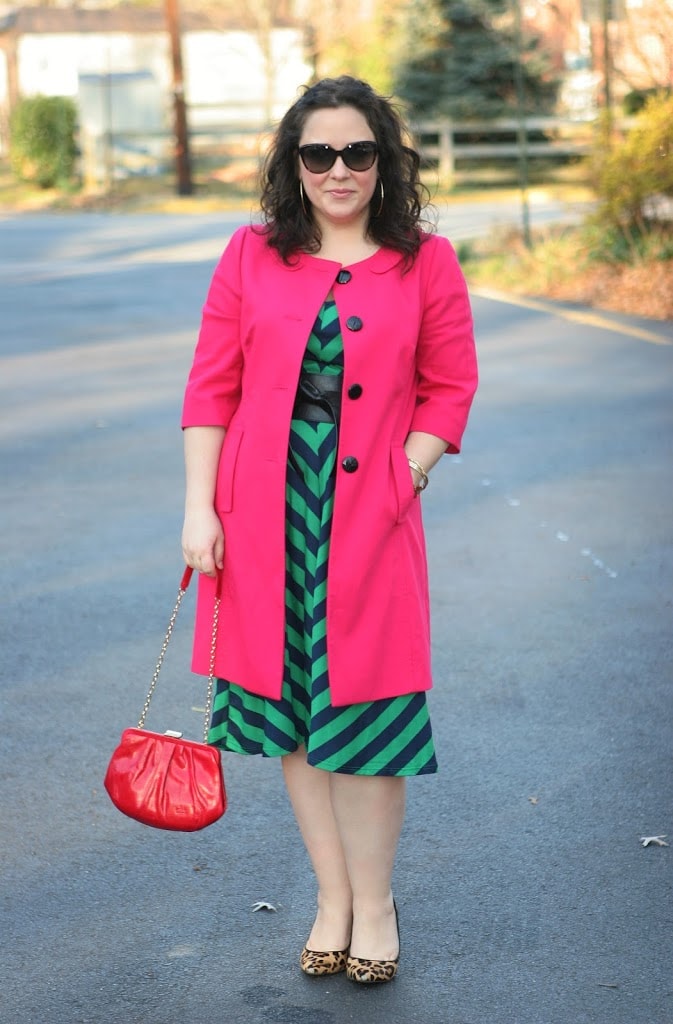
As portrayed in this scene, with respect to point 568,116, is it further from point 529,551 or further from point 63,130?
point 529,551

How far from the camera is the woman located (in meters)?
3.05

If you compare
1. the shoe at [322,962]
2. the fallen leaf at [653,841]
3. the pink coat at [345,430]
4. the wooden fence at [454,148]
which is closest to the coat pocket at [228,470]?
the pink coat at [345,430]

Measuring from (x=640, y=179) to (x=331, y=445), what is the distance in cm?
1247

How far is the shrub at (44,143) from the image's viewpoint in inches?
1566

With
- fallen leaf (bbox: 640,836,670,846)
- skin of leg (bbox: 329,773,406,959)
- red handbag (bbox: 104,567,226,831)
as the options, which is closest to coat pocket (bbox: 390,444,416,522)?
red handbag (bbox: 104,567,226,831)

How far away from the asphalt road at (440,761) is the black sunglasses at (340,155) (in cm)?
167

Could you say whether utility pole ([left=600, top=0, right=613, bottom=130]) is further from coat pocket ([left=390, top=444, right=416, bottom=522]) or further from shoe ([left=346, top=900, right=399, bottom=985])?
shoe ([left=346, top=900, right=399, bottom=985])

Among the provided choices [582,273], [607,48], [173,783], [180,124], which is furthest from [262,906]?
[180,124]

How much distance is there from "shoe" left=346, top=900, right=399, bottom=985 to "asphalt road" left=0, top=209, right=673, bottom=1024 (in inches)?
1.2

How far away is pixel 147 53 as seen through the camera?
60.1 m

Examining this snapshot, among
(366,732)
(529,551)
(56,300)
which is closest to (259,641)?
(366,732)

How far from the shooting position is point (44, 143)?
1585 inches

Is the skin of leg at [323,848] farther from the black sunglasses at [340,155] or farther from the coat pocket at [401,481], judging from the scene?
the black sunglasses at [340,155]

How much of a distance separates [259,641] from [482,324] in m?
11.1
